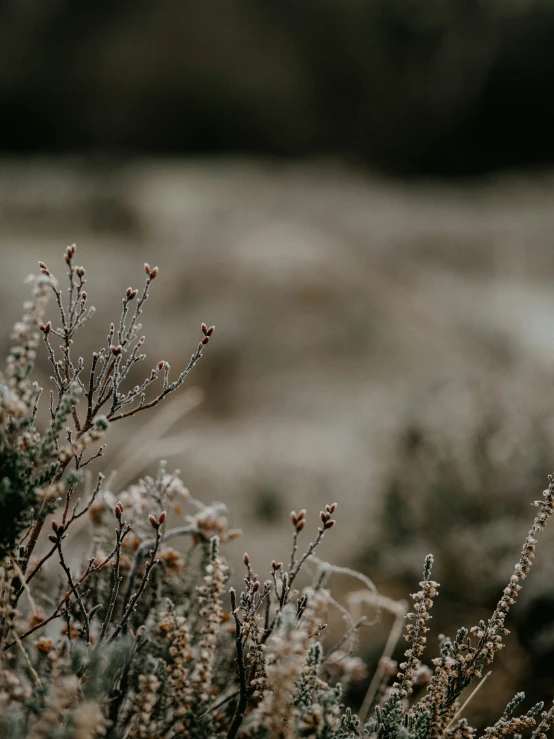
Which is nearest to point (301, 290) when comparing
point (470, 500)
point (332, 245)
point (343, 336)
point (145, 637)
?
point (343, 336)

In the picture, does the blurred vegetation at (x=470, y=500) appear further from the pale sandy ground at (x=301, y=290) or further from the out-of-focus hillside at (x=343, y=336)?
the pale sandy ground at (x=301, y=290)

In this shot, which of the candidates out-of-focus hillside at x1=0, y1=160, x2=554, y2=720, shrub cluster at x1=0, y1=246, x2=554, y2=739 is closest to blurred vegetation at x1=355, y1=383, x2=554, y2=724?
out-of-focus hillside at x1=0, y1=160, x2=554, y2=720

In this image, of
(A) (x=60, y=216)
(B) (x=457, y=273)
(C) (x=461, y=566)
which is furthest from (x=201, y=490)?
(A) (x=60, y=216)

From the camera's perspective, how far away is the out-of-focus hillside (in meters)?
2.95

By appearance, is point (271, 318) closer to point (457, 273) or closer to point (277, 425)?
point (277, 425)

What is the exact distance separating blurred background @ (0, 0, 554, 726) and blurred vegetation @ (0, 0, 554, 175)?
0.04m

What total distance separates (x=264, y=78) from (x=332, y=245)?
18.9 feet

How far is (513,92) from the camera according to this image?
11812mm

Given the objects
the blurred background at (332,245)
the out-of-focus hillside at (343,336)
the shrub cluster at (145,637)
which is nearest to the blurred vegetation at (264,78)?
the blurred background at (332,245)

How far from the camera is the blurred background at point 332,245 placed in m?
3.03

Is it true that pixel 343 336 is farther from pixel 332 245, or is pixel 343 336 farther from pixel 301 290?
pixel 332 245

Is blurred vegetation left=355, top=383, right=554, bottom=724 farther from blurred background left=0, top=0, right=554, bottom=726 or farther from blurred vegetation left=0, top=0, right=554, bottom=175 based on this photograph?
blurred vegetation left=0, top=0, right=554, bottom=175

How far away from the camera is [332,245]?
8.23 m

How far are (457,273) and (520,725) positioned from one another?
24.8 feet
